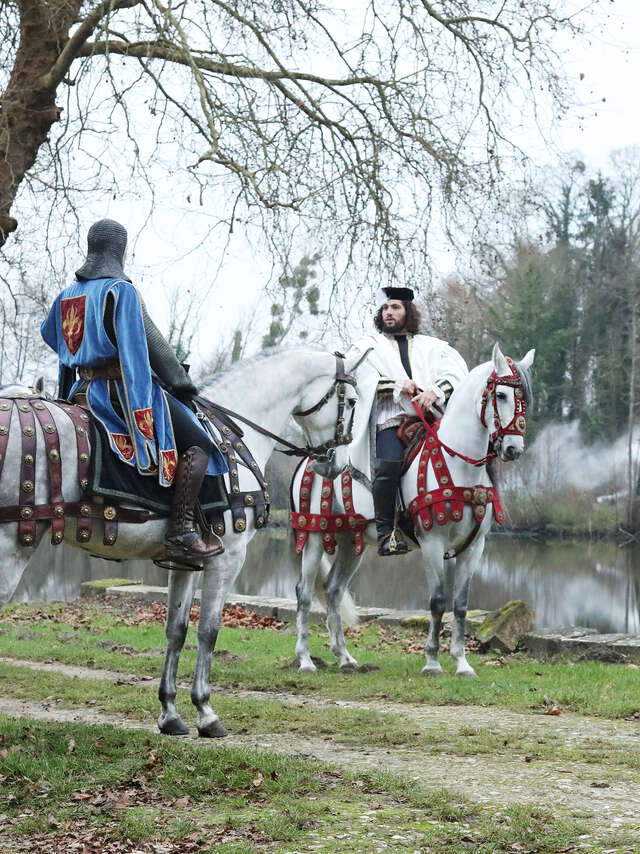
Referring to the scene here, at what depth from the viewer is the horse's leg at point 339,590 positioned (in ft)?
31.6

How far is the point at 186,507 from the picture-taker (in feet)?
19.3

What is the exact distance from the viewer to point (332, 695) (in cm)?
816

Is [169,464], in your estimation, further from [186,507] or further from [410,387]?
[410,387]

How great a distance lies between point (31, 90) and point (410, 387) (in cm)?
506

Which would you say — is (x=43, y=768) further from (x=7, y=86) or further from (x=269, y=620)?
(x=269, y=620)

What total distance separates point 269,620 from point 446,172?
21.6 ft

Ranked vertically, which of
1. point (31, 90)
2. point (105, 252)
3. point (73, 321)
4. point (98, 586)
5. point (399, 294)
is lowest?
point (98, 586)

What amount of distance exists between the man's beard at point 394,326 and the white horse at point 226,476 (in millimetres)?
2470

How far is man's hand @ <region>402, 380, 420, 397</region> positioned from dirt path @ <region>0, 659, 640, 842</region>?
277 cm

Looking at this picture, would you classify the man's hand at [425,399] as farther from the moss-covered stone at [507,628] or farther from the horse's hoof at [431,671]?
the moss-covered stone at [507,628]

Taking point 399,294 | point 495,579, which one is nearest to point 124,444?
point 399,294

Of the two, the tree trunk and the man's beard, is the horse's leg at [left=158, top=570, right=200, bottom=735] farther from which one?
the tree trunk

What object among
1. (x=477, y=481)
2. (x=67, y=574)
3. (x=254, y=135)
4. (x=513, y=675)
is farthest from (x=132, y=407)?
(x=67, y=574)

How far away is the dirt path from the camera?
4793 mm
